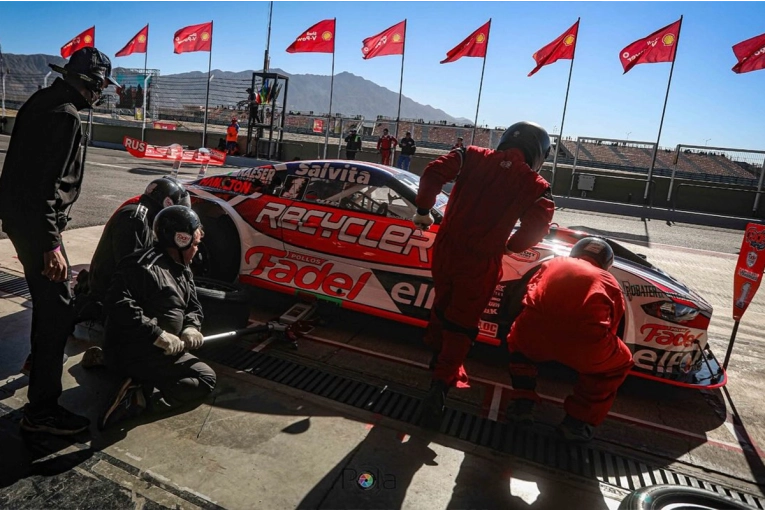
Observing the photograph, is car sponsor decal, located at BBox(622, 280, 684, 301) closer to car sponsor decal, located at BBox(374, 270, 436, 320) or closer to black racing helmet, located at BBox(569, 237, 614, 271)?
A: black racing helmet, located at BBox(569, 237, 614, 271)

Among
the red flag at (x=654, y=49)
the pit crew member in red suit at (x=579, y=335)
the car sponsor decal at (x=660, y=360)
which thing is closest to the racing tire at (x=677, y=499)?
the pit crew member in red suit at (x=579, y=335)

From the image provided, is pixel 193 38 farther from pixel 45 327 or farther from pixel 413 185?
pixel 45 327

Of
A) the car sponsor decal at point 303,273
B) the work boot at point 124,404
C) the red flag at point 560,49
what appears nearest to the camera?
the work boot at point 124,404

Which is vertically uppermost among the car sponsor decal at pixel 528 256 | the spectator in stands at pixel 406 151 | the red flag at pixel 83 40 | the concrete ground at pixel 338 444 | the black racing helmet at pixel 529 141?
the red flag at pixel 83 40

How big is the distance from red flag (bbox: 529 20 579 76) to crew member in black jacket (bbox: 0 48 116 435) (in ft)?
54.6

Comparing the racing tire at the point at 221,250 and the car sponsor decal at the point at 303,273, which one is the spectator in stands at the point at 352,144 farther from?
the car sponsor decal at the point at 303,273

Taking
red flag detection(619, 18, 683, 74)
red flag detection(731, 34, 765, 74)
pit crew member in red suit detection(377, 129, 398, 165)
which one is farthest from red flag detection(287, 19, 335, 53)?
red flag detection(731, 34, 765, 74)

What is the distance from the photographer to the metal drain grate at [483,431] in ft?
8.76

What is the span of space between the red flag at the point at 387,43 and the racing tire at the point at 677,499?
19.1m

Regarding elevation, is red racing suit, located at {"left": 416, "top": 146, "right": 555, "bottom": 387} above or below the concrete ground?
above

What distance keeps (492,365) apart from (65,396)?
9.62 ft

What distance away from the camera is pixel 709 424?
131 inches

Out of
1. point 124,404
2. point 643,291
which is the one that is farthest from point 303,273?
point 643,291

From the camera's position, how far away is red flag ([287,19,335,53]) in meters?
19.3
